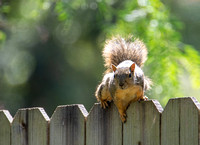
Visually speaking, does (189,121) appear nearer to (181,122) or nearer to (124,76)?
(181,122)

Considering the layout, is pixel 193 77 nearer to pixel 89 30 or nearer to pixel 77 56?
pixel 89 30

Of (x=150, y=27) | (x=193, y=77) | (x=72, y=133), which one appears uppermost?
(x=150, y=27)

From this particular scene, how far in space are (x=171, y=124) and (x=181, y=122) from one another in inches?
2.1

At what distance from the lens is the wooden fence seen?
1.66m

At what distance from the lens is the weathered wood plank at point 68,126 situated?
2.12 metres

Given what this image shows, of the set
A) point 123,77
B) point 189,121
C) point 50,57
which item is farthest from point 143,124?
point 50,57

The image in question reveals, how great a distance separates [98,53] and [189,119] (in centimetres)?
361

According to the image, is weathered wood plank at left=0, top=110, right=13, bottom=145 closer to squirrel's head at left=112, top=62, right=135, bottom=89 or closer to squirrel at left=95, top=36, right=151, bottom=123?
squirrel at left=95, top=36, right=151, bottom=123

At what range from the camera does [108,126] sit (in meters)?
2.01

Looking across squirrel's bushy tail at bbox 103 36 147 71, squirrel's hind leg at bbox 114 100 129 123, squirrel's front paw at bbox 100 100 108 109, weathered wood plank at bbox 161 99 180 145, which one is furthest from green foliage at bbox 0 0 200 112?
weathered wood plank at bbox 161 99 180 145

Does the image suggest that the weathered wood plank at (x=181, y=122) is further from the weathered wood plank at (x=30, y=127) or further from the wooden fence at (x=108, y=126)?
the weathered wood plank at (x=30, y=127)

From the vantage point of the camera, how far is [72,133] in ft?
7.09

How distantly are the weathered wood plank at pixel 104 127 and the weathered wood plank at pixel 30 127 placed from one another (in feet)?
0.93

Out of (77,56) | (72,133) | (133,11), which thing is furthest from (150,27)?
(77,56)
